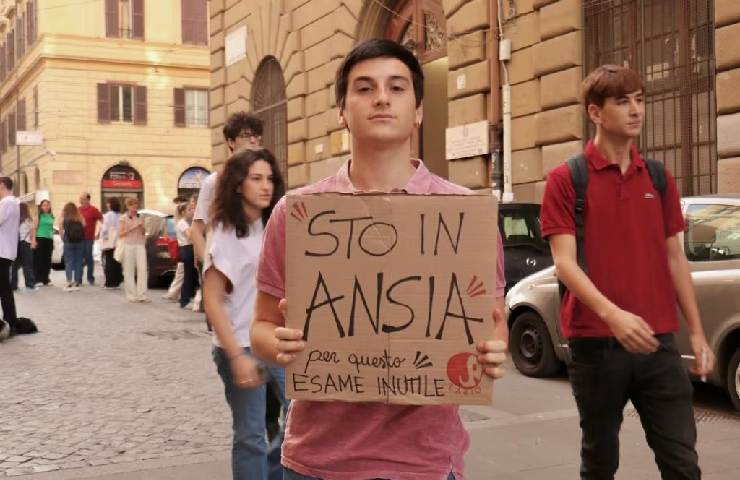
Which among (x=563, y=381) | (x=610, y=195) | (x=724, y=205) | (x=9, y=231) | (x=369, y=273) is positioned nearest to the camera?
(x=369, y=273)

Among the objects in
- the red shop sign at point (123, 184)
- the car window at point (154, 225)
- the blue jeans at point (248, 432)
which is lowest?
the blue jeans at point (248, 432)

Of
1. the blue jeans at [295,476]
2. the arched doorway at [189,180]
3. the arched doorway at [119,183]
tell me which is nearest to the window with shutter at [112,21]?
the arched doorway at [119,183]

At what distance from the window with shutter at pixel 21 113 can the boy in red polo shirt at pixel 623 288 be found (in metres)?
45.6

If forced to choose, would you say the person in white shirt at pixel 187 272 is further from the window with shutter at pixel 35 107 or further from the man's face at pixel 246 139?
the window with shutter at pixel 35 107

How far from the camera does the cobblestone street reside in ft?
19.2

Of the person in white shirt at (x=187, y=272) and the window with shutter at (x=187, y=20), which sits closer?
the person in white shirt at (x=187, y=272)

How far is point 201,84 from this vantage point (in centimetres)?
Result: 4397

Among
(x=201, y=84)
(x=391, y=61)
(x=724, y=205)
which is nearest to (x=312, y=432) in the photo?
(x=391, y=61)

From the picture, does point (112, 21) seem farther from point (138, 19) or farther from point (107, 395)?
point (107, 395)

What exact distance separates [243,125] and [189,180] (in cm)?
3978

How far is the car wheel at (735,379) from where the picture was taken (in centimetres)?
672

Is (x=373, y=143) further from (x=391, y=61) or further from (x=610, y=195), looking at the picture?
(x=610, y=195)

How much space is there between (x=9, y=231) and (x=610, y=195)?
8.85 m

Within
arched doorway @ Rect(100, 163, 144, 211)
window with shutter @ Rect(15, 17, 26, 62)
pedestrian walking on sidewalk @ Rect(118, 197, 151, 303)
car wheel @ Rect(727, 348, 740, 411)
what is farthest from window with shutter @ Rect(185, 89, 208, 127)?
car wheel @ Rect(727, 348, 740, 411)
